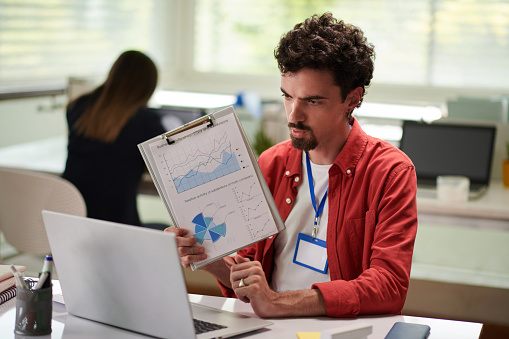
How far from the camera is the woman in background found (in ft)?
9.32

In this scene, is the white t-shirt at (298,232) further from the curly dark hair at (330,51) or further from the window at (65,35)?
the window at (65,35)

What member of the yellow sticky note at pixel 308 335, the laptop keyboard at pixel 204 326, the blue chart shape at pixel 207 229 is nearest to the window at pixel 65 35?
the blue chart shape at pixel 207 229

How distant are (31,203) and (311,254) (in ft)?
4.16

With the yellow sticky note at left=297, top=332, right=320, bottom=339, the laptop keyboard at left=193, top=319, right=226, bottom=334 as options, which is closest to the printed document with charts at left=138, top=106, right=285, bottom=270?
the laptop keyboard at left=193, top=319, right=226, bottom=334

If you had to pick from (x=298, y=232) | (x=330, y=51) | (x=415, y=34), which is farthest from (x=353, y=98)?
(x=415, y=34)

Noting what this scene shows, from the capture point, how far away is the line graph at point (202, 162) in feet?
4.71

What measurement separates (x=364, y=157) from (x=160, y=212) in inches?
133

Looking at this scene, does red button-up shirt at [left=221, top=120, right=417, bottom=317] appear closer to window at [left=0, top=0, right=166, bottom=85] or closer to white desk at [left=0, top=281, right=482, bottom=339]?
white desk at [left=0, top=281, right=482, bottom=339]

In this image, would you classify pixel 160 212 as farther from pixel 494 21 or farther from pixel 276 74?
pixel 494 21

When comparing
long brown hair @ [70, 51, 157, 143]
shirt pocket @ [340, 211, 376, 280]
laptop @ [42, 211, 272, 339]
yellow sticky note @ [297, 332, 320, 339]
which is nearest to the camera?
laptop @ [42, 211, 272, 339]

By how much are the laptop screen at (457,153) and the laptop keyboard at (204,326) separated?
205cm

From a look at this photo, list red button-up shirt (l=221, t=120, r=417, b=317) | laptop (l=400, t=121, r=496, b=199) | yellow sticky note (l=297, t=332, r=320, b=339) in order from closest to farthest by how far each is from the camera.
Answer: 1. yellow sticky note (l=297, t=332, r=320, b=339)
2. red button-up shirt (l=221, t=120, r=417, b=317)
3. laptop (l=400, t=121, r=496, b=199)

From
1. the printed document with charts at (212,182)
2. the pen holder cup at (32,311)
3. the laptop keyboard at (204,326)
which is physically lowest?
the laptop keyboard at (204,326)

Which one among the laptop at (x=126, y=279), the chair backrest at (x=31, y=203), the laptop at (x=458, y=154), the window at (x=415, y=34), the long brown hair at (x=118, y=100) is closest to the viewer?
the laptop at (x=126, y=279)
